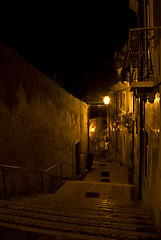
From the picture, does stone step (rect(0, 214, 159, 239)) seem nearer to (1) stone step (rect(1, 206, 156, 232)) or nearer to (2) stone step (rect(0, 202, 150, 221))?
(1) stone step (rect(1, 206, 156, 232))

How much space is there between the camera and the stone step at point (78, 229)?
2.72 m

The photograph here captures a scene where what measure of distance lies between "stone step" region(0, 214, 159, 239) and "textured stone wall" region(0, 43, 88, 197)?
6.83ft

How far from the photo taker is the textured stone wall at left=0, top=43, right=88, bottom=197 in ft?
15.9

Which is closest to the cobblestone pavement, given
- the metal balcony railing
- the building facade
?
the building facade

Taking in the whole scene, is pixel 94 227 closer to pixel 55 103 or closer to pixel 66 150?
pixel 55 103

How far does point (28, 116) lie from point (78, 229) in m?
4.03

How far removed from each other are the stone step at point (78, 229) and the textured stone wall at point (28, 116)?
6.83ft

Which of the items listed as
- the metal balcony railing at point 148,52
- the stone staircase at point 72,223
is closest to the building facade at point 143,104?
the metal balcony railing at point 148,52

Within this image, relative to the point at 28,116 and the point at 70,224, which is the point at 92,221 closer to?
the point at 70,224

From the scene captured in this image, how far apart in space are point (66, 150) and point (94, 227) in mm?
7435

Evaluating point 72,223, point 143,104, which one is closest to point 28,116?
point 72,223

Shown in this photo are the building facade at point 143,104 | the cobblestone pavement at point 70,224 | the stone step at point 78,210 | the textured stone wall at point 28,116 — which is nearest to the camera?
the cobblestone pavement at point 70,224

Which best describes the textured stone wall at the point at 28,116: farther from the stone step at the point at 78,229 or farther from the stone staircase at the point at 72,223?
the stone step at the point at 78,229

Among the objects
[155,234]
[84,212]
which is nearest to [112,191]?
[84,212]
